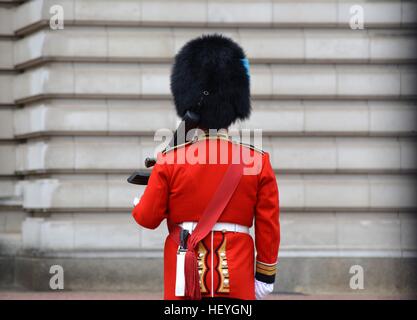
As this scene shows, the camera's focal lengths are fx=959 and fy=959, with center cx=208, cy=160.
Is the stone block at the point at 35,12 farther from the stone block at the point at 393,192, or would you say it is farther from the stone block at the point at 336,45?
the stone block at the point at 393,192

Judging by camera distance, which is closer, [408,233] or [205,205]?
[205,205]

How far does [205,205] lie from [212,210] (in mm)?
52

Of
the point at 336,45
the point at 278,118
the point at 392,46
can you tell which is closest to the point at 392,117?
the point at 392,46

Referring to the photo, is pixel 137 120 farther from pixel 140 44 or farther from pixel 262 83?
pixel 262 83

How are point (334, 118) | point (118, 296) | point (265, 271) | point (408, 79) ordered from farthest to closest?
point (408, 79), point (334, 118), point (118, 296), point (265, 271)

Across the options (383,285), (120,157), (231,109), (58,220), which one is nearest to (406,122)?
(383,285)

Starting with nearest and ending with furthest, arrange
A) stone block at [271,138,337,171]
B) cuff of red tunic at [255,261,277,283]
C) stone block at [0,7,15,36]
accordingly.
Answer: cuff of red tunic at [255,261,277,283] < stone block at [271,138,337,171] < stone block at [0,7,15,36]

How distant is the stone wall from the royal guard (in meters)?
5.86

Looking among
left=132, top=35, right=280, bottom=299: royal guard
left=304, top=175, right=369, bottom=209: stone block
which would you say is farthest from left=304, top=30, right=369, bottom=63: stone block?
left=132, top=35, right=280, bottom=299: royal guard

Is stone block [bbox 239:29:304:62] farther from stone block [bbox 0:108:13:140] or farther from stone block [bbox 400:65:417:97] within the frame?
stone block [bbox 0:108:13:140]

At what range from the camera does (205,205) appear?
5746mm

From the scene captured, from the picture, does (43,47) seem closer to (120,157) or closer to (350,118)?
(120,157)

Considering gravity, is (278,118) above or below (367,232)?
above

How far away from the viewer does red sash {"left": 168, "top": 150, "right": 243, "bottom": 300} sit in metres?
5.67
